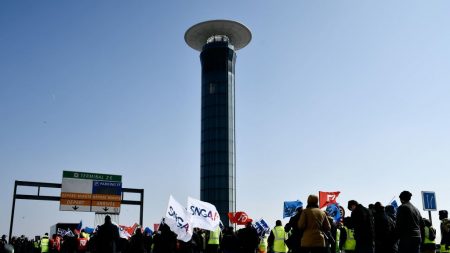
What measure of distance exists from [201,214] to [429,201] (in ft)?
25.3

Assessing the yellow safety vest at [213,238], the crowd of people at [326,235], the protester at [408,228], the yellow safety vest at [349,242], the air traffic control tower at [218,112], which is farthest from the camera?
the air traffic control tower at [218,112]

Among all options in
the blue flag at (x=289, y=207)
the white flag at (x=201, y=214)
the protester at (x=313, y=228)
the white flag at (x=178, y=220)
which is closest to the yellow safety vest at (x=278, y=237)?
the white flag at (x=201, y=214)

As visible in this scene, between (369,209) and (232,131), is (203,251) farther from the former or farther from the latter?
(232,131)

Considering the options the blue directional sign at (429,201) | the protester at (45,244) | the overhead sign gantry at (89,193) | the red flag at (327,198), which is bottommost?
the protester at (45,244)

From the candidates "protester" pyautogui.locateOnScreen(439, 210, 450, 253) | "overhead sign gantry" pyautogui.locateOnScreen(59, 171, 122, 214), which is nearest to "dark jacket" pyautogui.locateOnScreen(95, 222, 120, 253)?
"protester" pyautogui.locateOnScreen(439, 210, 450, 253)

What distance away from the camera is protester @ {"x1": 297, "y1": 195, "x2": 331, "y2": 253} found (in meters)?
7.70

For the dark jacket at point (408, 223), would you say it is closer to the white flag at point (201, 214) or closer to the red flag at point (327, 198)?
the white flag at point (201, 214)

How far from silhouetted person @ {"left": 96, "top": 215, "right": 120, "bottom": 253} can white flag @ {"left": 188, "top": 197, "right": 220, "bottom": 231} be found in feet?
7.15

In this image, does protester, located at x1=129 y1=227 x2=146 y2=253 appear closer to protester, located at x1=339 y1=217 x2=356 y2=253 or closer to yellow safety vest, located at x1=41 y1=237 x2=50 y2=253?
protester, located at x1=339 y1=217 x2=356 y2=253

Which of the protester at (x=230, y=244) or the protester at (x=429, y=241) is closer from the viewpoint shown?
the protester at (x=429, y=241)

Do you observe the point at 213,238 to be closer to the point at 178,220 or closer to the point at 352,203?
the point at 178,220

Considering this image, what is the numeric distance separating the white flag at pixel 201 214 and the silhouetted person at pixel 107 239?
2.18 m

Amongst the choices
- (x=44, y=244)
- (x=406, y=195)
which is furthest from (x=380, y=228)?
(x=44, y=244)

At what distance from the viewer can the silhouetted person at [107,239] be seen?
12375 mm
